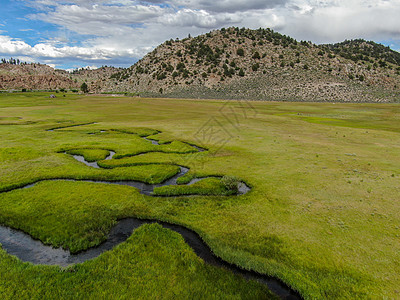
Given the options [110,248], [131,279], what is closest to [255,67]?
[110,248]

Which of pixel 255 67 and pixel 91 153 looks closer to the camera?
pixel 91 153

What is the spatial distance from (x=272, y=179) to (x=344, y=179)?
20.0 feet

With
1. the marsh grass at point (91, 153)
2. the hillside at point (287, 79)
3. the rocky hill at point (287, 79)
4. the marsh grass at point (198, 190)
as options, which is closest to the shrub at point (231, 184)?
the marsh grass at point (198, 190)

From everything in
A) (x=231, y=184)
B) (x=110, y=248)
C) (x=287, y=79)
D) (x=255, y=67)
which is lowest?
(x=110, y=248)

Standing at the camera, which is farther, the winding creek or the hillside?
the hillside

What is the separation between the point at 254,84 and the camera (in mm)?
173000

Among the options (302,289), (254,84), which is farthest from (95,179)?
(254,84)

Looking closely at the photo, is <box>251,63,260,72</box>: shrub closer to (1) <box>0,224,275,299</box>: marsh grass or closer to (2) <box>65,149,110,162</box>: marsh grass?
(2) <box>65,149,110,162</box>: marsh grass

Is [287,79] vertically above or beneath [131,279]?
above

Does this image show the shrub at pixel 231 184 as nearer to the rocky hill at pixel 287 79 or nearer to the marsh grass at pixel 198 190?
the marsh grass at pixel 198 190

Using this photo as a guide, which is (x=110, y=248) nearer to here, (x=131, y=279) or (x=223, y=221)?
(x=131, y=279)

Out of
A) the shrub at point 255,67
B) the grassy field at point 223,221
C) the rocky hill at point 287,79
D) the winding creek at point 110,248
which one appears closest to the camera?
the grassy field at point 223,221

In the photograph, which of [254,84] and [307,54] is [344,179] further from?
[307,54]

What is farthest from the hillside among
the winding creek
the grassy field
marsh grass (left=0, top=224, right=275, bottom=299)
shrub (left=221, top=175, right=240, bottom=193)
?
marsh grass (left=0, top=224, right=275, bottom=299)
